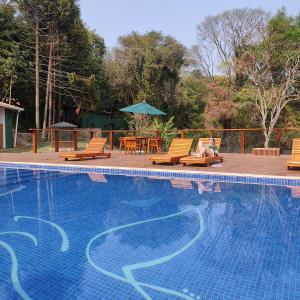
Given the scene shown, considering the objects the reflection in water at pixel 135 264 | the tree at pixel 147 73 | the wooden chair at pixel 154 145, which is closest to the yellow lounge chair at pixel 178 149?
the wooden chair at pixel 154 145

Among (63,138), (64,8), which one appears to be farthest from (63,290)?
(64,8)

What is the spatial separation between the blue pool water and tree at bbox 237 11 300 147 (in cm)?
1120

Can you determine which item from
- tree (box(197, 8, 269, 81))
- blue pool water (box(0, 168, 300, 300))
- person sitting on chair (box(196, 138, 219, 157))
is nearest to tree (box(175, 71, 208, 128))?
→ tree (box(197, 8, 269, 81))

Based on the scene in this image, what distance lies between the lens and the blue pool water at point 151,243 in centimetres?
Answer: 272

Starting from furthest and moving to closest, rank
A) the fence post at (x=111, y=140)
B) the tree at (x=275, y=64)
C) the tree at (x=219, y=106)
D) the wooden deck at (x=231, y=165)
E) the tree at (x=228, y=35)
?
the tree at (x=228, y=35), the tree at (x=219, y=106), the tree at (x=275, y=64), the fence post at (x=111, y=140), the wooden deck at (x=231, y=165)

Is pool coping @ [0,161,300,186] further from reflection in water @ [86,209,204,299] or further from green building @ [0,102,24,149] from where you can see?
green building @ [0,102,24,149]

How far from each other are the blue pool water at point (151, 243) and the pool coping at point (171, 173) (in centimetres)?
32

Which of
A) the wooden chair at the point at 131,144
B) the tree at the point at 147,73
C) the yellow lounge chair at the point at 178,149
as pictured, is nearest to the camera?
the yellow lounge chair at the point at 178,149

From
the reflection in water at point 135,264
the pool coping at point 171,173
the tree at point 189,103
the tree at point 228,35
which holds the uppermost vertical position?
the tree at point 228,35

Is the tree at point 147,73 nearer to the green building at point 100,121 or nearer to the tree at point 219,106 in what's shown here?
the green building at point 100,121

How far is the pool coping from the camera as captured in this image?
6.91 meters

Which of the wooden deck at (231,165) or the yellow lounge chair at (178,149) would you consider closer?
the wooden deck at (231,165)

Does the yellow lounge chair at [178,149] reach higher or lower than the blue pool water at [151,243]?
higher

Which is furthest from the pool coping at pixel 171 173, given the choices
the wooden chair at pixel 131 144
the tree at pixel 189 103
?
the tree at pixel 189 103
